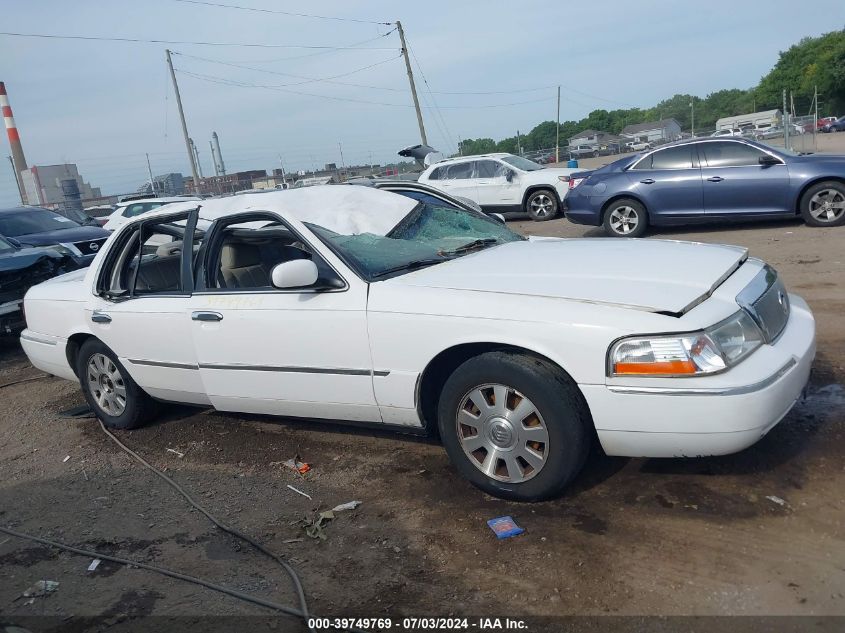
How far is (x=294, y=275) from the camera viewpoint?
3.84m

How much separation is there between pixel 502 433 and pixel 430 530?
574mm

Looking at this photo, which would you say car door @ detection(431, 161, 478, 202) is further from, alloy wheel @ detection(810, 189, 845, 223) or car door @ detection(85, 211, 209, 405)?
car door @ detection(85, 211, 209, 405)

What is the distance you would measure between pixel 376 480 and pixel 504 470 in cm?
87

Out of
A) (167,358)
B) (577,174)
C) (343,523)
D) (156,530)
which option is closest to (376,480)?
(343,523)

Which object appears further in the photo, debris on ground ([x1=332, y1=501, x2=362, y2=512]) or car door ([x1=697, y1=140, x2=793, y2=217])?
car door ([x1=697, y1=140, x2=793, y2=217])

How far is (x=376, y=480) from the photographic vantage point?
415 cm

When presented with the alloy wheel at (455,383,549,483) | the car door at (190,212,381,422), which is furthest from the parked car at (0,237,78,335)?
the alloy wheel at (455,383,549,483)

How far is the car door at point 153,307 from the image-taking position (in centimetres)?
470

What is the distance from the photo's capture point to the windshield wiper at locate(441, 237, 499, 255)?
4.48m

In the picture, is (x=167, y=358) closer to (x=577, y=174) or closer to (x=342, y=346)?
(x=342, y=346)

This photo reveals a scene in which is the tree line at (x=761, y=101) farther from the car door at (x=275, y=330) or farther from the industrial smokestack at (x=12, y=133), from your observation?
the car door at (x=275, y=330)

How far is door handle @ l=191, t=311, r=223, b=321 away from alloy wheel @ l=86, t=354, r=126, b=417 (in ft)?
3.91

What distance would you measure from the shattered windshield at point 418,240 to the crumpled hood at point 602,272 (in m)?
0.14

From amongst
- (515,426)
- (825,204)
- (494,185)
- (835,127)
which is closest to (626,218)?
(825,204)
